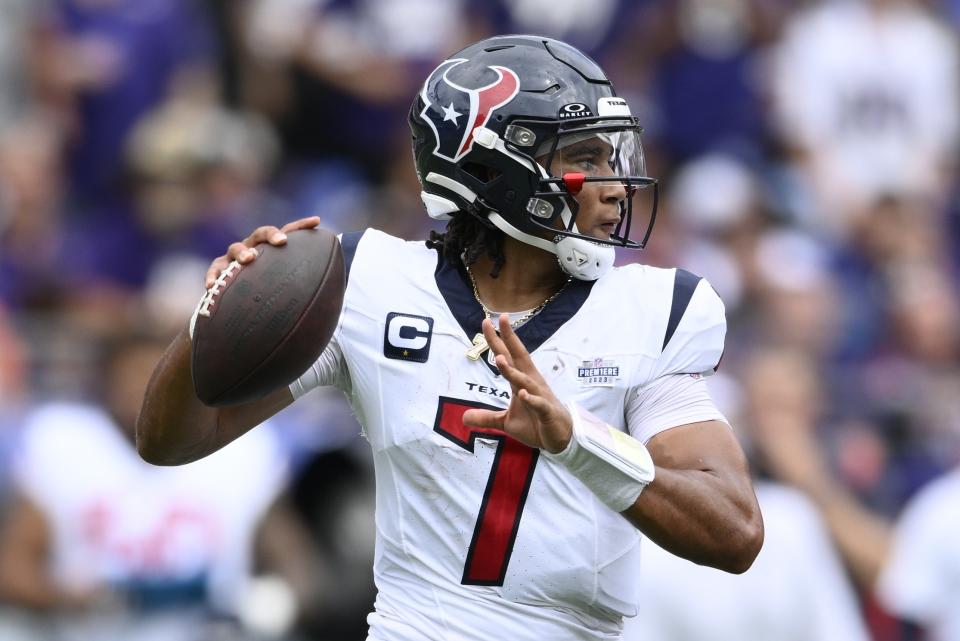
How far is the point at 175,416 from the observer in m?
3.47

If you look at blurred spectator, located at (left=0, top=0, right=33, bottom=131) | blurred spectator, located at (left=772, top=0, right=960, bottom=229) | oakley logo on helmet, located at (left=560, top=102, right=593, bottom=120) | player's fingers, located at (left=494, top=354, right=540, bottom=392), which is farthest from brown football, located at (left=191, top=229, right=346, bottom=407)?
blurred spectator, located at (left=772, top=0, right=960, bottom=229)

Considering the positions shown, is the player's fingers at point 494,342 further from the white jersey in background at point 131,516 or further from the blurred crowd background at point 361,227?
the white jersey in background at point 131,516

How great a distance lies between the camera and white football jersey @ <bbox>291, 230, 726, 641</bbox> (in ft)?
11.1

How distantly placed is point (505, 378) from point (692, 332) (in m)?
0.47

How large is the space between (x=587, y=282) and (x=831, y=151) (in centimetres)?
563

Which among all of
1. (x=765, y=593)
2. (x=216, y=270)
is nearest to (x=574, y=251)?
(x=216, y=270)

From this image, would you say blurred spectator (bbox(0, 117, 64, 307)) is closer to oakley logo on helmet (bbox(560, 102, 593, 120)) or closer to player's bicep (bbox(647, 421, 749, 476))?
oakley logo on helmet (bbox(560, 102, 593, 120))

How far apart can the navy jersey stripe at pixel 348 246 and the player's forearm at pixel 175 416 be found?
39 cm

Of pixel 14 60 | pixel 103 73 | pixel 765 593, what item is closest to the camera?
pixel 765 593

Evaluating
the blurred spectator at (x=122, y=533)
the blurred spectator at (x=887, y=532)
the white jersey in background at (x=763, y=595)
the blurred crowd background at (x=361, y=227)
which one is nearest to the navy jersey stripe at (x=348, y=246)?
the white jersey in background at (x=763, y=595)

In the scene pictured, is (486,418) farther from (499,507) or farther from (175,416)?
(175,416)

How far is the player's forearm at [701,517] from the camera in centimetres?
316

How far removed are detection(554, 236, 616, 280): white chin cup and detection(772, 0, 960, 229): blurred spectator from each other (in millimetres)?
5438

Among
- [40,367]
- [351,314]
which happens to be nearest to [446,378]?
[351,314]
